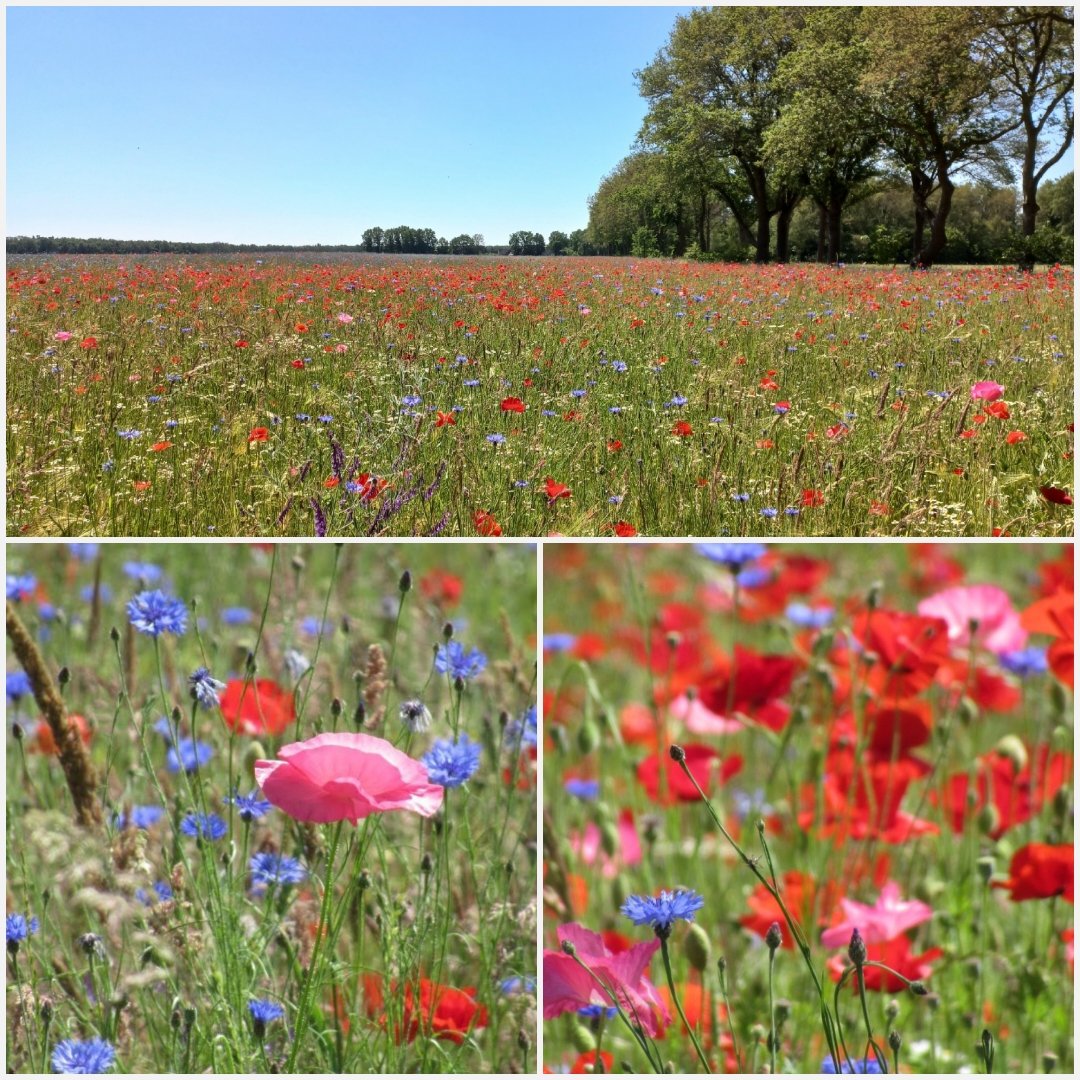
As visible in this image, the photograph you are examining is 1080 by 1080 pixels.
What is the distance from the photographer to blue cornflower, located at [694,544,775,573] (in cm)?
150

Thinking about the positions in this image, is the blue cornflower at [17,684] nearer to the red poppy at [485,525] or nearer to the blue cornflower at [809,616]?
the red poppy at [485,525]

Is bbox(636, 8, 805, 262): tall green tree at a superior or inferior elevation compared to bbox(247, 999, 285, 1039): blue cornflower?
superior

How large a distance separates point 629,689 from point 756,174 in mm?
6028

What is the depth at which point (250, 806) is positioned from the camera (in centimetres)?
135

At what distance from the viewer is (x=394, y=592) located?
1747 millimetres

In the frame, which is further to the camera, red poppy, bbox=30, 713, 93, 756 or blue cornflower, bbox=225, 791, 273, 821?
red poppy, bbox=30, 713, 93, 756

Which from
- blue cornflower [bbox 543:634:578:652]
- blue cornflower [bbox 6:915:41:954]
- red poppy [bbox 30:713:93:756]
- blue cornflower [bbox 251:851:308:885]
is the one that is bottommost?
blue cornflower [bbox 6:915:41:954]

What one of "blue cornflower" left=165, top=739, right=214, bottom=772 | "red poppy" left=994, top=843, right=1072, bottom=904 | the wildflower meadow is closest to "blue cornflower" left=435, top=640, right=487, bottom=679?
the wildflower meadow

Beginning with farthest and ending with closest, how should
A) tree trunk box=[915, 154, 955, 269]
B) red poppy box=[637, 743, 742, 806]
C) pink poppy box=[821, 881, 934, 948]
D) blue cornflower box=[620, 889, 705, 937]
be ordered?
1. tree trunk box=[915, 154, 955, 269]
2. red poppy box=[637, 743, 742, 806]
3. pink poppy box=[821, 881, 934, 948]
4. blue cornflower box=[620, 889, 705, 937]

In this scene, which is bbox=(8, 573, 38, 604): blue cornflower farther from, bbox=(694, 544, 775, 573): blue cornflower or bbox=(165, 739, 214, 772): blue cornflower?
bbox=(694, 544, 775, 573): blue cornflower

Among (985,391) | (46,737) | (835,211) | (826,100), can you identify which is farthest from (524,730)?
(835,211)

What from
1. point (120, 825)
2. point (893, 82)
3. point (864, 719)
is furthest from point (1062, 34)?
point (120, 825)

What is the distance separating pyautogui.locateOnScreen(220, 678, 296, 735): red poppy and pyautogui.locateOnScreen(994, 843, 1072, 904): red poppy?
1.11 meters

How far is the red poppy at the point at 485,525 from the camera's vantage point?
6.74 ft
